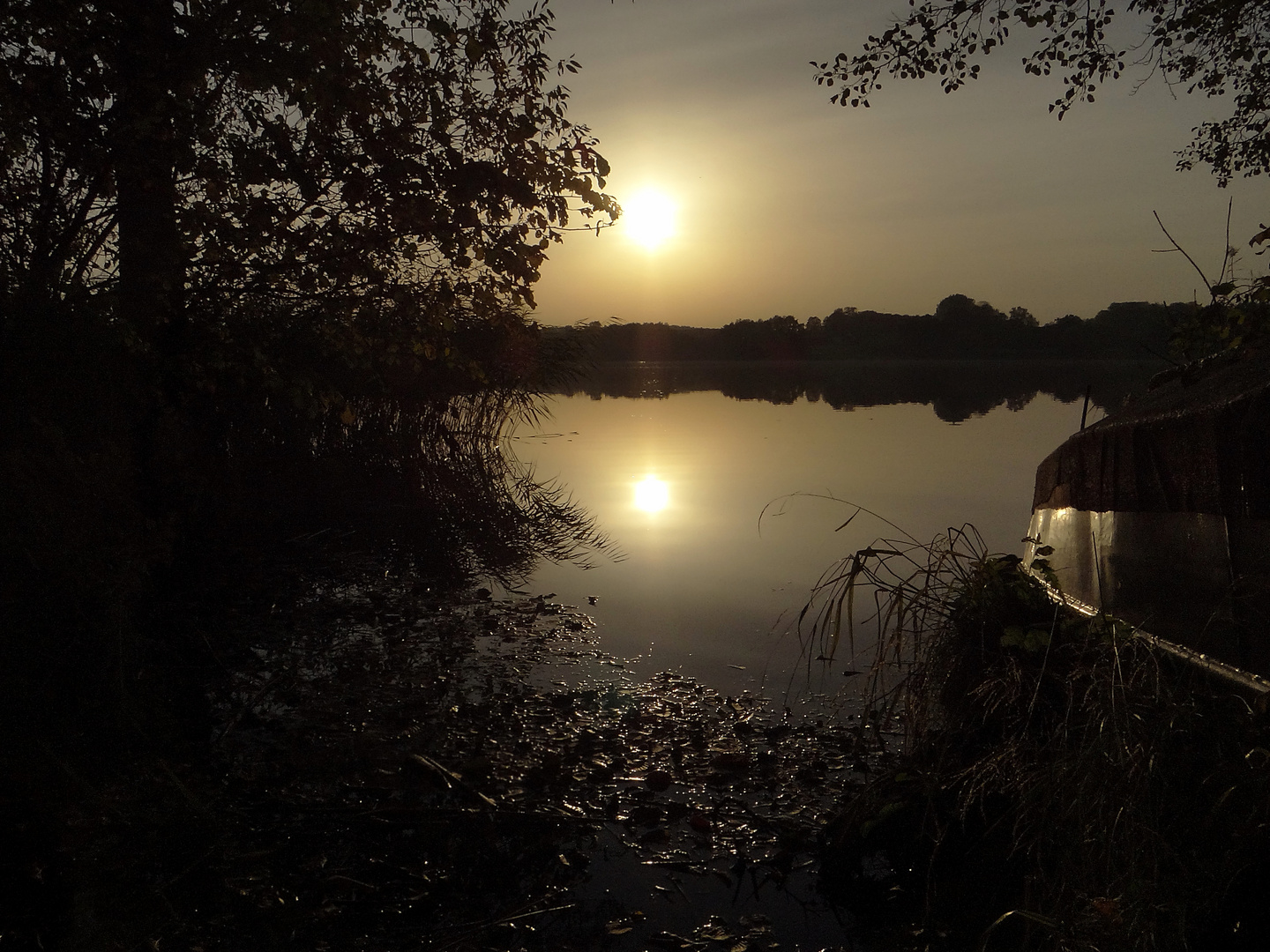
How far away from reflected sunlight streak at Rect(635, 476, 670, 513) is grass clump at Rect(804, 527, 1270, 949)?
27.7 feet

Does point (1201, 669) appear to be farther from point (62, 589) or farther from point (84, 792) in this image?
point (62, 589)

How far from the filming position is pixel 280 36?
5641 mm

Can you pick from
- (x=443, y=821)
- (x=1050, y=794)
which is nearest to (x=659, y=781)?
(x=443, y=821)

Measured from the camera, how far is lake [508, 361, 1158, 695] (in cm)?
656

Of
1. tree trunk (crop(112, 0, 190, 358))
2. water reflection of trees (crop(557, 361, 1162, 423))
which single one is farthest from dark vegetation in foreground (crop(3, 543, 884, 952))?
water reflection of trees (crop(557, 361, 1162, 423))

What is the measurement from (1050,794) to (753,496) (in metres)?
10.6

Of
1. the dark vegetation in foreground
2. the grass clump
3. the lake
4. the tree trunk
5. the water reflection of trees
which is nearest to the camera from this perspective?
the grass clump

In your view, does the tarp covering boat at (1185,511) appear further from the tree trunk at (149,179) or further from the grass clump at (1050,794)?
the tree trunk at (149,179)

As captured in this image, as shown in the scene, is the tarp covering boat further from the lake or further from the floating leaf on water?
the floating leaf on water

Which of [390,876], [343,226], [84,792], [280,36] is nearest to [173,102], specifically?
[280,36]

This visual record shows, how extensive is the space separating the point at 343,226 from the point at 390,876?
16.4ft

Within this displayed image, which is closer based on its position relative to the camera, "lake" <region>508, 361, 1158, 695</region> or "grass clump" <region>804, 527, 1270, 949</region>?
"grass clump" <region>804, 527, 1270, 949</region>

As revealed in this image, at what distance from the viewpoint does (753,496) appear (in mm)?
13234

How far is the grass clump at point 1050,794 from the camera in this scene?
90.2 inches
